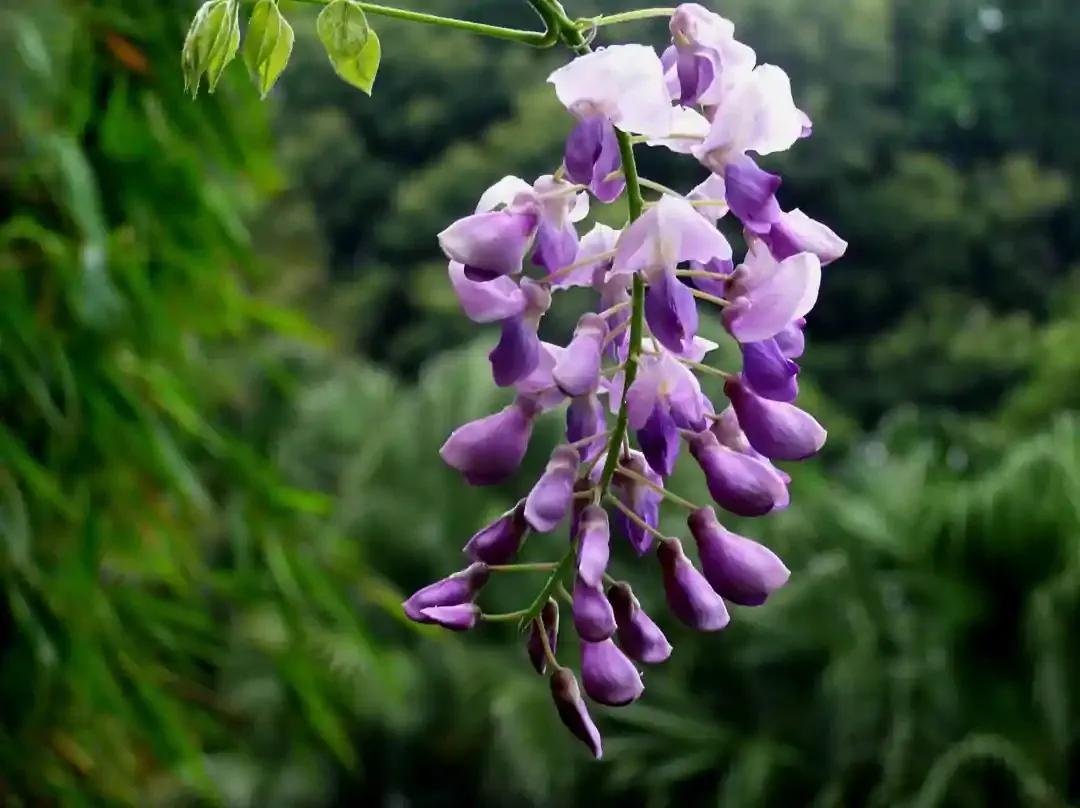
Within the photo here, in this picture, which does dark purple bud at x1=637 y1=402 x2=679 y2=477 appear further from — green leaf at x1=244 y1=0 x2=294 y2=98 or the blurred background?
the blurred background

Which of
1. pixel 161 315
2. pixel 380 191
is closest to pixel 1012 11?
pixel 380 191

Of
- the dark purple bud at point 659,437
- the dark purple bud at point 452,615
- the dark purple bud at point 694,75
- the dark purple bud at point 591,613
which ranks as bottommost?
the dark purple bud at point 452,615

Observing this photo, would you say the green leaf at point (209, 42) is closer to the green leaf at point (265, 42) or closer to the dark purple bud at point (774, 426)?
the green leaf at point (265, 42)

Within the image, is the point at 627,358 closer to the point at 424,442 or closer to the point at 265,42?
the point at 265,42

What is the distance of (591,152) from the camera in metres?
0.21

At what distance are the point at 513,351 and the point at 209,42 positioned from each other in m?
0.09

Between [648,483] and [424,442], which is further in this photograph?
[424,442]

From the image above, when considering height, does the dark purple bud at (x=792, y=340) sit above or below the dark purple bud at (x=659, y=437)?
above

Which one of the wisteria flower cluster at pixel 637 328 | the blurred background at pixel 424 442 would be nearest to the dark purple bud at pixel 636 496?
the wisteria flower cluster at pixel 637 328

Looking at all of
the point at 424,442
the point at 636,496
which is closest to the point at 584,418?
the point at 636,496

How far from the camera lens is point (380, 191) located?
14.6ft

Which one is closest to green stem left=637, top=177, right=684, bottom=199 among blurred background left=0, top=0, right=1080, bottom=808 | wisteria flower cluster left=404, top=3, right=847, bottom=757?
wisteria flower cluster left=404, top=3, right=847, bottom=757

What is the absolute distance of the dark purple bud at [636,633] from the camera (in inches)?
8.7

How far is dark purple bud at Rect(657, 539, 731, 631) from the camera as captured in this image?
0.72ft
